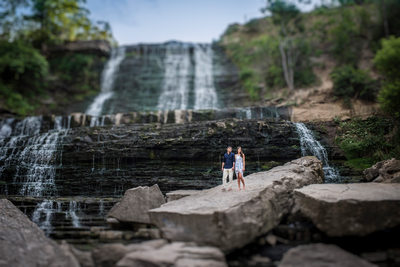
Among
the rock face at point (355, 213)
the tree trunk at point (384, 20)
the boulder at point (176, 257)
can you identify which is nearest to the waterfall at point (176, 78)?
the rock face at point (355, 213)

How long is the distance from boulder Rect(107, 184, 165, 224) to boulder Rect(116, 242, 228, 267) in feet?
5.22

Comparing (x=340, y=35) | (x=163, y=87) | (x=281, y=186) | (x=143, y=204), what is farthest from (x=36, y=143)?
(x=340, y=35)

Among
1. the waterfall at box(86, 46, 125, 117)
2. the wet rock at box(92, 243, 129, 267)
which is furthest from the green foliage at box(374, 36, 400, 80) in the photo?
the waterfall at box(86, 46, 125, 117)

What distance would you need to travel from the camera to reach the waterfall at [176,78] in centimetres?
2170

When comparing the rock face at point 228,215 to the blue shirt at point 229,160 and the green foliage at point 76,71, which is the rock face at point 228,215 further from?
the green foliage at point 76,71

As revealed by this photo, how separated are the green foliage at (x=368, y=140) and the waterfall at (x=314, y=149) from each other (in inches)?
33.5

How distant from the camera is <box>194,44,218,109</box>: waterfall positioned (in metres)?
21.3

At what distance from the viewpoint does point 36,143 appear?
1230 centimetres

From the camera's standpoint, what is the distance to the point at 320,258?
5312mm

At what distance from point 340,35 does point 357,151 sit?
1518 cm

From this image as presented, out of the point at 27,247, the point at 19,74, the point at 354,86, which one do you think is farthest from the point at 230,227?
the point at 19,74

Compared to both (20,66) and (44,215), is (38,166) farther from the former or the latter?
(20,66)

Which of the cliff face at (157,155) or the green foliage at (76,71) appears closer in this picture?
the cliff face at (157,155)

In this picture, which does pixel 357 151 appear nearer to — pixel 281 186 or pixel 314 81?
pixel 281 186
